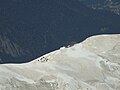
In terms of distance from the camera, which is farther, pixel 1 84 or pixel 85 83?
pixel 85 83

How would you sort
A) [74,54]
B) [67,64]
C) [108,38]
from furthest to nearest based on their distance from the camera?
[108,38] → [74,54] → [67,64]

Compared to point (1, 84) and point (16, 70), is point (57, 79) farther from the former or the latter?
point (1, 84)

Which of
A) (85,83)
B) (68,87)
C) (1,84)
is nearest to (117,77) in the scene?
(85,83)

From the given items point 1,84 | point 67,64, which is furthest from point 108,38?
point 1,84

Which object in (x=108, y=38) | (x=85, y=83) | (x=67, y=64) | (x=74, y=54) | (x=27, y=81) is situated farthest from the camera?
(x=108, y=38)

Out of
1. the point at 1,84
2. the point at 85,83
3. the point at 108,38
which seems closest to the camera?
the point at 1,84

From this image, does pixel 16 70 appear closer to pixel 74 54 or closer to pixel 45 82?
pixel 45 82
